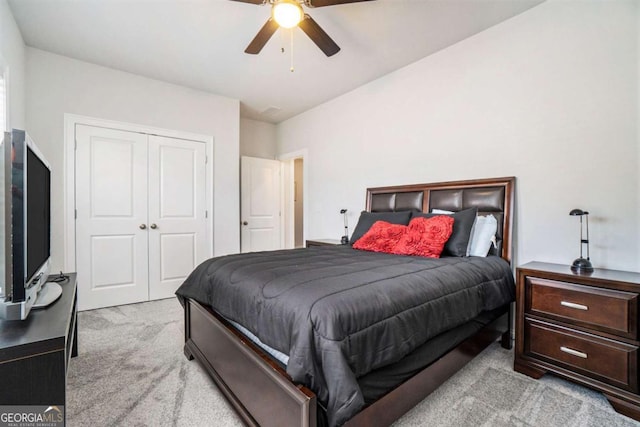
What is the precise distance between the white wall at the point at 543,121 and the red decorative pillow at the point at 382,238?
2.67 feet

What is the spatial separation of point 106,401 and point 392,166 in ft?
10.8

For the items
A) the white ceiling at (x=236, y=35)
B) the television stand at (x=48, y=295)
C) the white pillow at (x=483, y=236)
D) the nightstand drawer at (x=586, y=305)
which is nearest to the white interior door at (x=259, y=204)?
the white ceiling at (x=236, y=35)

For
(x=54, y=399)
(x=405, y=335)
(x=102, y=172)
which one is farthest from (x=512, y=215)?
(x=102, y=172)

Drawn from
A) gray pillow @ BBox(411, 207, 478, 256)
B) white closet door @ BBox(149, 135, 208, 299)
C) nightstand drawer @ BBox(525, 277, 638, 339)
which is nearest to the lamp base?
nightstand drawer @ BBox(525, 277, 638, 339)

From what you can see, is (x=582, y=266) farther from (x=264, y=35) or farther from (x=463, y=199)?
(x=264, y=35)

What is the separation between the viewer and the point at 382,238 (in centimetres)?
270

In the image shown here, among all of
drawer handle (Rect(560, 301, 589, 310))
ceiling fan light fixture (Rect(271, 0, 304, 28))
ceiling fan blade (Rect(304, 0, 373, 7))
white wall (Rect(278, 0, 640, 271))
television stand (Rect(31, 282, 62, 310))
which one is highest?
ceiling fan blade (Rect(304, 0, 373, 7))

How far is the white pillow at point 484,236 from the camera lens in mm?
2436

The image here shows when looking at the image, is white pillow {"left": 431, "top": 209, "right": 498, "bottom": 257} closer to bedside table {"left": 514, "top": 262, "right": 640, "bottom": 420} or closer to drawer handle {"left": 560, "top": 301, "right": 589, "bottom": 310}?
bedside table {"left": 514, "top": 262, "right": 640, "bottom": 420}

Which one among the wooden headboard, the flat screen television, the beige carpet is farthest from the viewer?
the wooden headboard

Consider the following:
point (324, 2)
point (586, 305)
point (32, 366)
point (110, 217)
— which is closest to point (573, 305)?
point (586, 305)

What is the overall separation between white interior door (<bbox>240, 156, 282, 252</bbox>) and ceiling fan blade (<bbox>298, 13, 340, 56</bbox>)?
9.27ft

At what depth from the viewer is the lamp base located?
1.92 metres

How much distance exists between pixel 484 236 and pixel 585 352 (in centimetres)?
98
